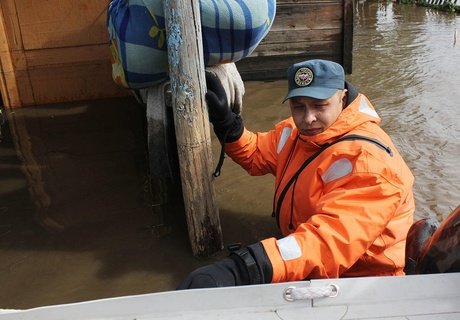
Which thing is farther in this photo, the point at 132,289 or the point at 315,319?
the point at 132,289

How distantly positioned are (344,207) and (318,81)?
0.65m

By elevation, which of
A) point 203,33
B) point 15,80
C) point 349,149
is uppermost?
point 203,33

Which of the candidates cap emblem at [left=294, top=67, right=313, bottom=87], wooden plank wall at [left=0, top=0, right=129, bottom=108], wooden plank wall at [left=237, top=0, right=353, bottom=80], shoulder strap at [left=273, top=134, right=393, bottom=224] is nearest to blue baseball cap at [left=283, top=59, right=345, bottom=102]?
cap emblem at [left=294, top=67, right=313, bottom=87]

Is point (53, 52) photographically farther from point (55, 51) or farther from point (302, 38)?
point (302, 38)

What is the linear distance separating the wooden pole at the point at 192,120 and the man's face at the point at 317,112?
28.0 inches

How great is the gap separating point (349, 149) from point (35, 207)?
2986 millimetres

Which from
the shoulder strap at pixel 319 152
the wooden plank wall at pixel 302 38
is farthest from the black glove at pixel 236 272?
the wooden plank wall at pixel 302 38

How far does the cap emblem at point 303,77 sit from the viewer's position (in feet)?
7.72

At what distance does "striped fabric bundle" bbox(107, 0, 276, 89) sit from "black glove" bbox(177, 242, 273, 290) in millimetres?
1559

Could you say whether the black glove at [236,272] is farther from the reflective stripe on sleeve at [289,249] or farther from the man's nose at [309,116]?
the man's nose at [309,116]

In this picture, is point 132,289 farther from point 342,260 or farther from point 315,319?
point 315,319

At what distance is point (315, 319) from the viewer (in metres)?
1.30

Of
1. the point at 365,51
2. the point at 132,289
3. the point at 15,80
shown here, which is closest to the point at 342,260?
the point at 132,289

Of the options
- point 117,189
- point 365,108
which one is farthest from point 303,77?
point 117,189
